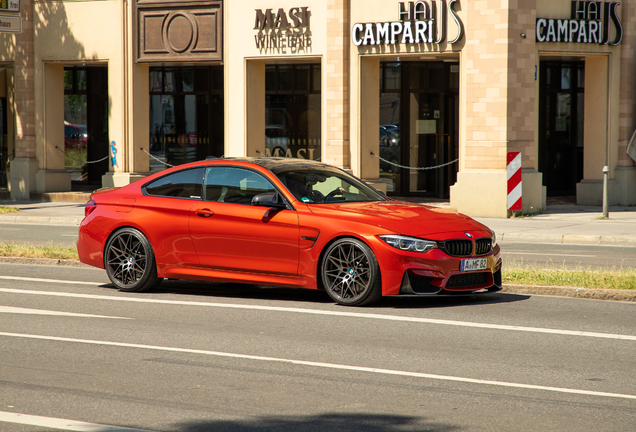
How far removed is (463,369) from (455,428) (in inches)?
56.8

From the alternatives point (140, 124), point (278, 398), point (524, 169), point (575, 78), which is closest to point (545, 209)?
point (524, 169)

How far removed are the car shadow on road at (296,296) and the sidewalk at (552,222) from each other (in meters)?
6.56

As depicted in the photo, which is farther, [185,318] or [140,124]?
[140,124]

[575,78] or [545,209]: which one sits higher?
[575,78]

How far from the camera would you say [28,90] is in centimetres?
2562

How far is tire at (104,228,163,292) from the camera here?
9930 millimetres

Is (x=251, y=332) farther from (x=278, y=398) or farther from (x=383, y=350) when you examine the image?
(x=278, y=398)

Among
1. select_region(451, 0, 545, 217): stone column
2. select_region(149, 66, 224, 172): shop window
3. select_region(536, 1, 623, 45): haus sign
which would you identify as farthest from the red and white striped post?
select_region(149, 66, 224, 172): shop window

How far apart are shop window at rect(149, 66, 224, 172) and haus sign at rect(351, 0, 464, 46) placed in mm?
7357

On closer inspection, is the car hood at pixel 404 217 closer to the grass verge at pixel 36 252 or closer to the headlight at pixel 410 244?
the headlight at pixel 410 244

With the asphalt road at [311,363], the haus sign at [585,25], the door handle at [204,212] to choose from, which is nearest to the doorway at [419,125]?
the haus sign at [585,25]

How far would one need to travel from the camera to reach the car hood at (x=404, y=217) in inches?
340

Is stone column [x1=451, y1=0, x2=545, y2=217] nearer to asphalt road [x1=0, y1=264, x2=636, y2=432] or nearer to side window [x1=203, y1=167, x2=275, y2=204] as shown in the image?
asphalt road [x1=0, y1=264, x2=636, y2=432]

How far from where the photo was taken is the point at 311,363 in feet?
21.6
